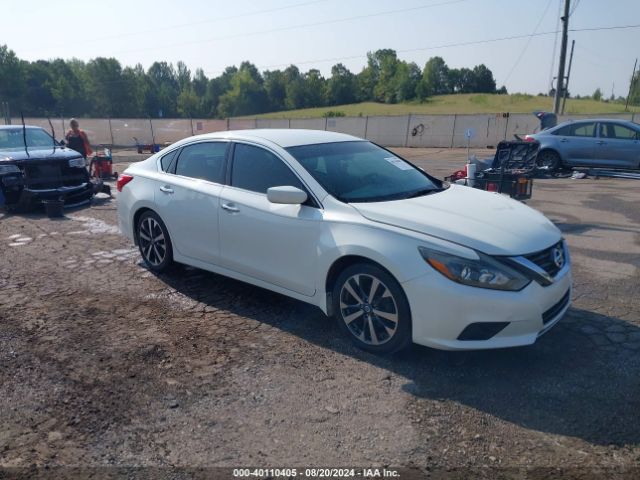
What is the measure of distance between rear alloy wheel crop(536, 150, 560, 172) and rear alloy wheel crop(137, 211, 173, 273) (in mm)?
12421

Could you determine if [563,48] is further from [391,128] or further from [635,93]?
[635,93]

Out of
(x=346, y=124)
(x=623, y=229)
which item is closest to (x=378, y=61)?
(x=346, y=124)

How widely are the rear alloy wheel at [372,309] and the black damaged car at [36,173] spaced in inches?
306

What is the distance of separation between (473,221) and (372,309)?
973 mm

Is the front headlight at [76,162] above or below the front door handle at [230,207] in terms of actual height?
below

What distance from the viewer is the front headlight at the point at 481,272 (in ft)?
11.3

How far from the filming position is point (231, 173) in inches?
196

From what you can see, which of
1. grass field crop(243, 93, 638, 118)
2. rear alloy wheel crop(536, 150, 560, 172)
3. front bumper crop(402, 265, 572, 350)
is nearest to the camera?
front bumper crop(402, 265, 572, 350)

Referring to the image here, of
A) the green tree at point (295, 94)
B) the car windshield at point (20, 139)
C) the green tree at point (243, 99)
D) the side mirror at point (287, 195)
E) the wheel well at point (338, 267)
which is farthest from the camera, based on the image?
the green tree at point (243, 99)

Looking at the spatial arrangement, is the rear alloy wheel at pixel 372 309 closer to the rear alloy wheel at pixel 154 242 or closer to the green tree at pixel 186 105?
the rear alloy wheel at pixel 154 242

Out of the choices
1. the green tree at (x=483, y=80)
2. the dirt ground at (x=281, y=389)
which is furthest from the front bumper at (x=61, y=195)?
the green tree at (x=483, y=80)

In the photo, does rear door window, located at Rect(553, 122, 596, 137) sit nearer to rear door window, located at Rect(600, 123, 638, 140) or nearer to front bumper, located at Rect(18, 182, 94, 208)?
rear door window, located at Rect(600, 123, 638, 140)

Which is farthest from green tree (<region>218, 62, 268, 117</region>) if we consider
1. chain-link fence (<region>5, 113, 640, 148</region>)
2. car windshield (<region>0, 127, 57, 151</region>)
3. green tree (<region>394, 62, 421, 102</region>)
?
car windshield (<region>0, 127, 57, 151</region>)

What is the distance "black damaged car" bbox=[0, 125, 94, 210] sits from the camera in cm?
967
